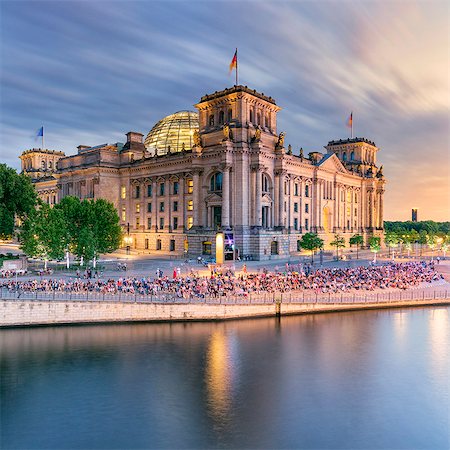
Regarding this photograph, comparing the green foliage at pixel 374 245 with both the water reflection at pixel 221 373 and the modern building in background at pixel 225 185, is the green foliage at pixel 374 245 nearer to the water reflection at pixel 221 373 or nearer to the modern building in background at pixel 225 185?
the modern building in background at pixel 225 185

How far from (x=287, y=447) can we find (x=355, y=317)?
2483 centimetres

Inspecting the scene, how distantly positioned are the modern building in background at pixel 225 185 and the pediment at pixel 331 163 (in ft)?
0.84

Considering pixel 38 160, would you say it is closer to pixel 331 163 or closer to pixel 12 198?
pixel 12 198

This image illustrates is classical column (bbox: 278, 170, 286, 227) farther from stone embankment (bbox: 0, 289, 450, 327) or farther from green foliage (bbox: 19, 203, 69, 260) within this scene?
green foliage (bbox: 19, 203, 69, 260)

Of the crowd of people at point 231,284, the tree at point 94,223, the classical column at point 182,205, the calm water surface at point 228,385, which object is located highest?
the classical column at point 182,205

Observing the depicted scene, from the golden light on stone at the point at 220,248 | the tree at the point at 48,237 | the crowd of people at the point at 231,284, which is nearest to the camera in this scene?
the crowd of people at the point at 231,284

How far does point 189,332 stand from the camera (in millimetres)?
38156

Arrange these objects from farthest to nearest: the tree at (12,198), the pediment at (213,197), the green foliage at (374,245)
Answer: the green foliage at (374,245)
the pediment at (213,197)
the tree at (12,198)

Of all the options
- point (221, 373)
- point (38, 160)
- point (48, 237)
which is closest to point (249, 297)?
point (221, 373)

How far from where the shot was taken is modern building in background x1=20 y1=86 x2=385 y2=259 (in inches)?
2990

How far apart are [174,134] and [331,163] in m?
41.5

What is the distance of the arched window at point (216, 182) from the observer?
79688 mm

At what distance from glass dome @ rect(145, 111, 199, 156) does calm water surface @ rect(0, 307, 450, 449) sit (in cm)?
7918

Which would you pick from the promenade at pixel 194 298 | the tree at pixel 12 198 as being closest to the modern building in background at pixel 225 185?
the promenade at pixel 194 298
